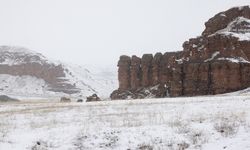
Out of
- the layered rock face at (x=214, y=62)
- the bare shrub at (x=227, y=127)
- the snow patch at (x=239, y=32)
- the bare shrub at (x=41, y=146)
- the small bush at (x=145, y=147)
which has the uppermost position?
the snow patch at (x=239, y=32)

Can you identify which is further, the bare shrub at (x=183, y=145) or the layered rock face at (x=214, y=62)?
the layered rock face at (x=214, y=62)

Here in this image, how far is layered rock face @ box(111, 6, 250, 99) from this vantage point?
68.4 m

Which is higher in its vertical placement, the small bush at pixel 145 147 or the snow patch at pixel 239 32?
the snow patch at pixel 239 32

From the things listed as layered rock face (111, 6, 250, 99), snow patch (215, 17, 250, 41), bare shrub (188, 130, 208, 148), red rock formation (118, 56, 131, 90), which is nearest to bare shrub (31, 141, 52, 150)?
bare shrub (188, 130, 208, 148)

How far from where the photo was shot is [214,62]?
7012 cm

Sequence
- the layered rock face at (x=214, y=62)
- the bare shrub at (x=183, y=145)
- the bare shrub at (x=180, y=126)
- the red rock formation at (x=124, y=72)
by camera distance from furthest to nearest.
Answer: the red rock formation at (x=124, y=72) → the layered rock face at (x=214, y=62) → the bare shrub at (x=180, y=126) → the bare shrub at (x=183, y=145)

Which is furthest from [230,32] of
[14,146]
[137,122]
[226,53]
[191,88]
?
[14,146]

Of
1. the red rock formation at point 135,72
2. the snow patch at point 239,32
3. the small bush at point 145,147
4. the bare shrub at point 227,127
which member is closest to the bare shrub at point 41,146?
the small bush at point 145,147

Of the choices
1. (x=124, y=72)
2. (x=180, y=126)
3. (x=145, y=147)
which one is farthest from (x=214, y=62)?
(x=145, y=147)

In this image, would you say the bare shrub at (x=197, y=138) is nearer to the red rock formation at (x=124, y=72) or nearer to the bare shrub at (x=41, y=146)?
the bare shrub at (x=41, y=146)

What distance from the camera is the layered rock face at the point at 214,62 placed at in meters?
68.4

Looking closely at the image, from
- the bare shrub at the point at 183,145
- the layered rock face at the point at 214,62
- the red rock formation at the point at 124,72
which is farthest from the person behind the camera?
the red rock formation at the point at 124,72

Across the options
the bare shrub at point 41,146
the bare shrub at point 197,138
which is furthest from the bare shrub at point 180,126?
the bare shrub at point 41,146

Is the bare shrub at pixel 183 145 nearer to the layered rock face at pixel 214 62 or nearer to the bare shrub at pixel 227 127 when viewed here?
the bare shrub at pixel 227 127
